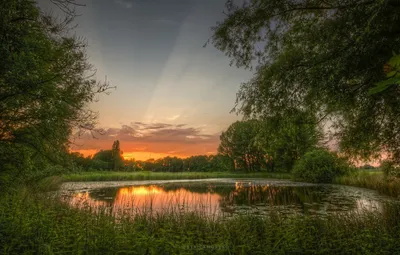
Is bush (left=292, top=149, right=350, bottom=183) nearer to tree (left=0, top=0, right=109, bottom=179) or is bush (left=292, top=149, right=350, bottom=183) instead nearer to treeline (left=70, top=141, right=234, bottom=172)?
tree (left=0, top=0, right=109, bottom=179)

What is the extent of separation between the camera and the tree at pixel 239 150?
2489 inches

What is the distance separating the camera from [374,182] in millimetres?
21516

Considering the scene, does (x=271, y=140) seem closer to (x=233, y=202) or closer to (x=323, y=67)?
(x=323, y=67)

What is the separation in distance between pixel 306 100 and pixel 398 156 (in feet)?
15.2

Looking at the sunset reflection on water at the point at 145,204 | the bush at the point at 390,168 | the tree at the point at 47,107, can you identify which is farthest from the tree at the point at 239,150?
the tree at the point at 47,107

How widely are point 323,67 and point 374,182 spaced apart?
20.0 meters

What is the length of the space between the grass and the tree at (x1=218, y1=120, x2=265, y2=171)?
3299 centimetres

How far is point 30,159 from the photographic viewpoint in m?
9.21

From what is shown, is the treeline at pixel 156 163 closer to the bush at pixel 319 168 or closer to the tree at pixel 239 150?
the tree at pixel 239 150

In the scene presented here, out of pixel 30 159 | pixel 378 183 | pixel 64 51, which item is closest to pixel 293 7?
pixel 64 51

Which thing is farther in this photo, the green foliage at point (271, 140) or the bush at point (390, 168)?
the bush at point (390, 168)

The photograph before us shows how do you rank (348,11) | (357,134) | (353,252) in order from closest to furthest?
(353,252) < (348,11) < (357,134)

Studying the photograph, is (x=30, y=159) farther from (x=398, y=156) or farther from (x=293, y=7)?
(x=398, y=156)

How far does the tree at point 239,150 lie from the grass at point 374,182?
108ft
